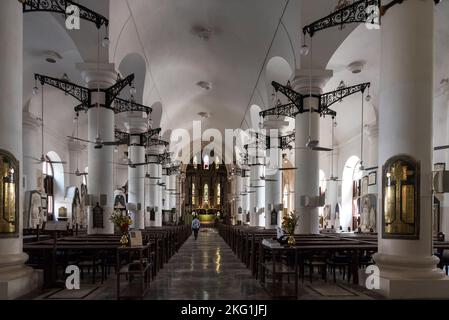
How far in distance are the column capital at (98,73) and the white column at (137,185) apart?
6.83 metres

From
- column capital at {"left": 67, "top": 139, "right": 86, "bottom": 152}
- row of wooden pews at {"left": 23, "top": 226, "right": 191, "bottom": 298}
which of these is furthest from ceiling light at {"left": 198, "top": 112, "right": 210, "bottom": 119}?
row of wooden pews at {"left": 23, "top": 226, "right": 191, "bottom": 298}

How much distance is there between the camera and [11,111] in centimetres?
716

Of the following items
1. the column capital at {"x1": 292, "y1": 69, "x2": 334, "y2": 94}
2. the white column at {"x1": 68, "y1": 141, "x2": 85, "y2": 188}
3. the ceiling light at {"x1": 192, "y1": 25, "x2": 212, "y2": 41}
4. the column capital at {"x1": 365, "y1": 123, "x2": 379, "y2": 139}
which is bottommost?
the white column at {"x1": 68, "y1": 141, "x2": 85, "y2": 188}

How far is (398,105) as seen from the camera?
7.12 metres

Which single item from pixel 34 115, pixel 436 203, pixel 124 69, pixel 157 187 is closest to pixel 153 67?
pixel 124 69

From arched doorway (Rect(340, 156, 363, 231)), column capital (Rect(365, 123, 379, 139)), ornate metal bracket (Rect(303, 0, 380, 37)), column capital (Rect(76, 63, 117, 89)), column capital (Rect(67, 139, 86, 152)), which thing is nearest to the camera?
ornate metal bracket (Rect(303, 0, 380, 37))

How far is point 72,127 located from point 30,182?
4994 millimetres

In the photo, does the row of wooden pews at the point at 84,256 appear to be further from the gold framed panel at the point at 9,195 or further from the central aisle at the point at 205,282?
the gold framed panel at the point at 9,195

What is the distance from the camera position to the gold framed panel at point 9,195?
274 inches

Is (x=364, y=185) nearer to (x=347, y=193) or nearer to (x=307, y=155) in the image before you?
(x=347, y=193)

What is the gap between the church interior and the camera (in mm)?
7066

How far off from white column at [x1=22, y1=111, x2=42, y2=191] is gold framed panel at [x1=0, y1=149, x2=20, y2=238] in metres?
11.4

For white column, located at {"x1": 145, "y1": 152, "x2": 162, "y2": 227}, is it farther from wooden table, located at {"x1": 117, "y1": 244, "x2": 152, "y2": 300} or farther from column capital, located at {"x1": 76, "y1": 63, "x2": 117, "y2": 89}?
wooden table, located at {"x1": 117, "y1": 244, "x2": 152, "y2": 300}

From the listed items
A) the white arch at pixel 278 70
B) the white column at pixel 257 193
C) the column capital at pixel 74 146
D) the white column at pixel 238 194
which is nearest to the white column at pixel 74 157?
the column capital at pixel 74 146
